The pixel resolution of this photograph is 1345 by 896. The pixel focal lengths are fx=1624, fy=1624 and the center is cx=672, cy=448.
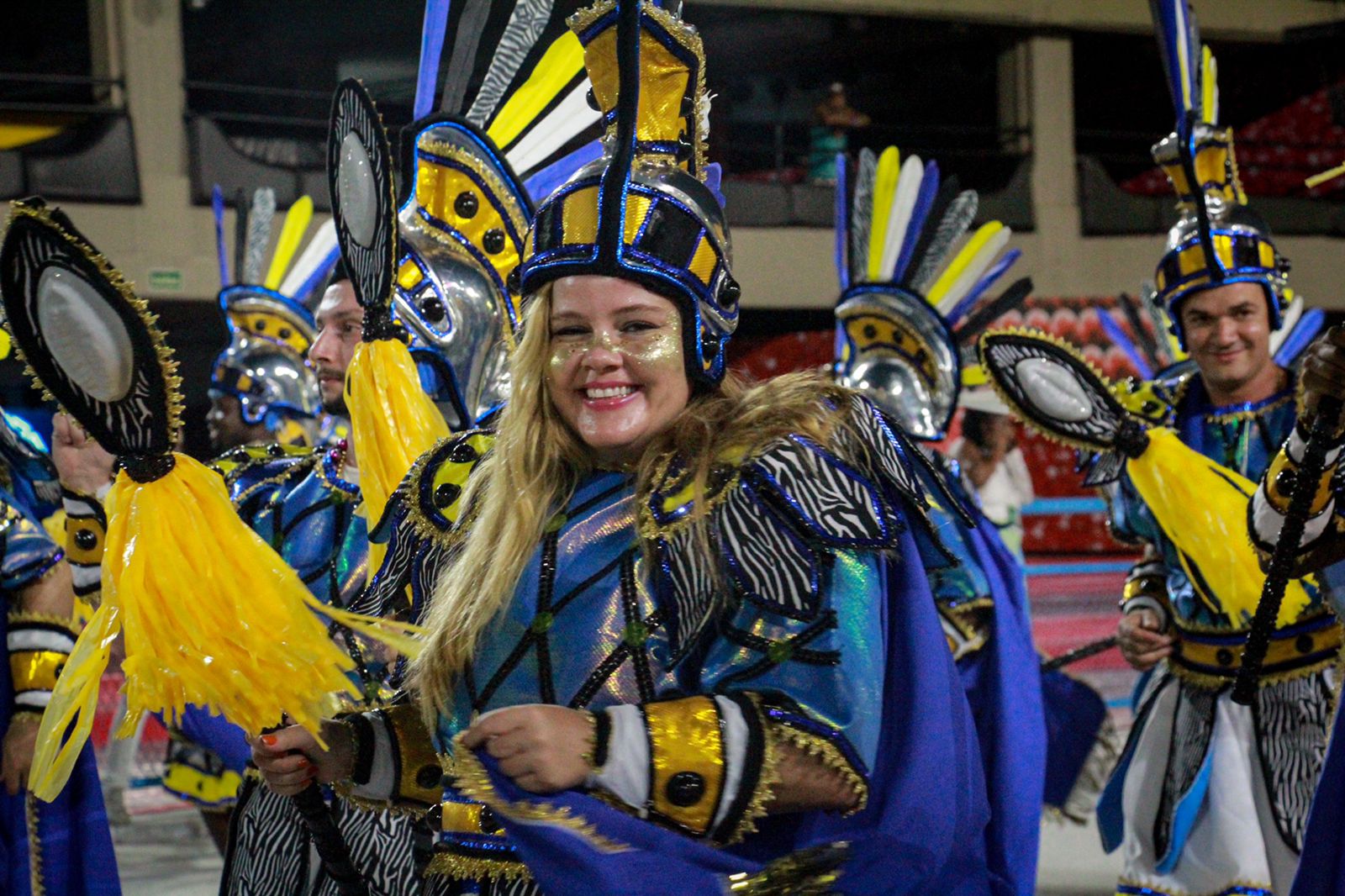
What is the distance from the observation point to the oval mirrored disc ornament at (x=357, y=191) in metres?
2.55

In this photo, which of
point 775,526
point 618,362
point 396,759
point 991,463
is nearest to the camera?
point 775,526

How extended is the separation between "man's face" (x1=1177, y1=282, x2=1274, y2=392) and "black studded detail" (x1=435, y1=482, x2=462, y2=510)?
2375mm

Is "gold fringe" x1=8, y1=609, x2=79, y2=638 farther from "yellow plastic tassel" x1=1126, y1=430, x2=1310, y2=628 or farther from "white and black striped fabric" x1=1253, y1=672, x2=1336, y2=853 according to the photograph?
"white and black striped fabric" x1=1253, y1=672, x2=1336, y2=853

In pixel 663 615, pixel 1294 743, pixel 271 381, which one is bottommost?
pixel 1294 743

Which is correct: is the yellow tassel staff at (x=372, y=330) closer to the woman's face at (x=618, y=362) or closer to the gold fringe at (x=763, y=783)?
the woman's face at (x=618, y=362)

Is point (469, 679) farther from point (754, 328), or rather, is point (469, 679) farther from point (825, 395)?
point (754, 328)

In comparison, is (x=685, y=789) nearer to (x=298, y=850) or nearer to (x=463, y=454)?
(x=463, y=454)

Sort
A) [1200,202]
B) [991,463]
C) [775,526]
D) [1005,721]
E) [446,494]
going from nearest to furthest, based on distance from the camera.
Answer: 1. [775,526]
2. [446,494]
3. [1005,721]
4. [1200,202]
5. [991,463]

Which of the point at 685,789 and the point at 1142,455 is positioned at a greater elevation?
the point at 1142,455

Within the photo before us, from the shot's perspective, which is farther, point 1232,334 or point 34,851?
point 1232,334

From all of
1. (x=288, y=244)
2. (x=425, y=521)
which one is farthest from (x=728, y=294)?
(x=288, y=244)

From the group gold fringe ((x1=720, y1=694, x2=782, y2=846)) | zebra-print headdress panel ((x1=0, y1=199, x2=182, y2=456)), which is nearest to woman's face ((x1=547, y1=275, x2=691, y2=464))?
gold fringe ((x1=720, y1=694, x2=782, y2=846))

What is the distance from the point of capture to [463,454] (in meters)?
2.36

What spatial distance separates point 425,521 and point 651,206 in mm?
579
